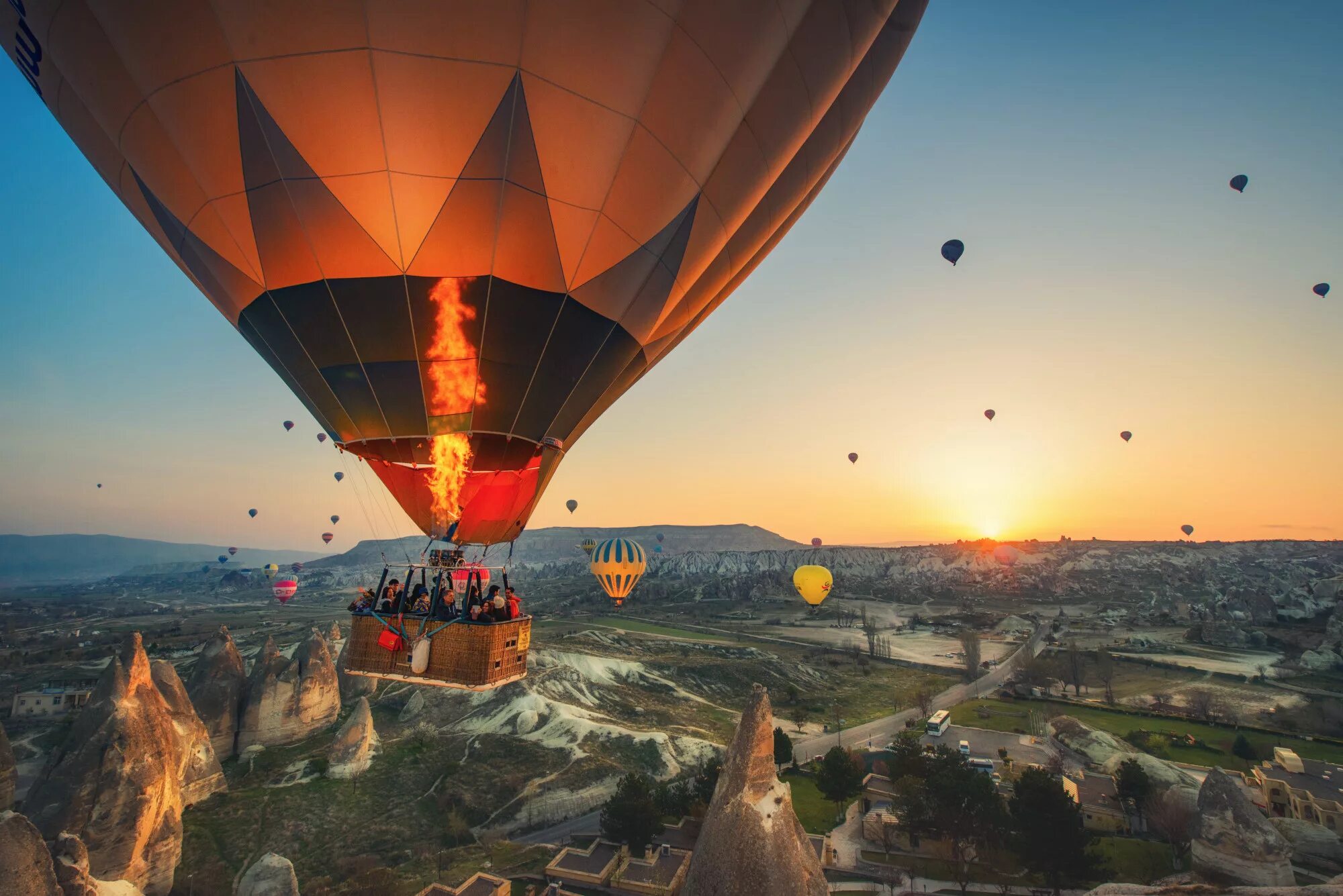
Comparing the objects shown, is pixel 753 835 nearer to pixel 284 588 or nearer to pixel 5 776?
pixel 5 776

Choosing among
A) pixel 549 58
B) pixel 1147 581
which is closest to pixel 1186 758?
pixel 549 58

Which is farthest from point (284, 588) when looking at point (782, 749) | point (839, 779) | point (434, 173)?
point (434, 173)

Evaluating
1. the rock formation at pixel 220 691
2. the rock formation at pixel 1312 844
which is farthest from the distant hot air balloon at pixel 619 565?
the rock formation at pixel 1312 844

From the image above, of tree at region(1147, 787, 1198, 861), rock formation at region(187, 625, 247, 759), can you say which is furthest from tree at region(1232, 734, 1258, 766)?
rock formation at region(187, 625, 247, 759)

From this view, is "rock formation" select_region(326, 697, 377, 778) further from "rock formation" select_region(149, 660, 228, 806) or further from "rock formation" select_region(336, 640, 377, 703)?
"rock formation" select_region(336, 640, 377, 703)

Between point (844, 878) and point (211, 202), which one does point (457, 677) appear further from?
point (844, 878)

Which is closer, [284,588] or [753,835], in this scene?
[753,835]

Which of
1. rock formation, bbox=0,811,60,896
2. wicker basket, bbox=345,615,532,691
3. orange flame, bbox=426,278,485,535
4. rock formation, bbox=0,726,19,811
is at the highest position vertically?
orange flame, bbox=426,278,485,535
